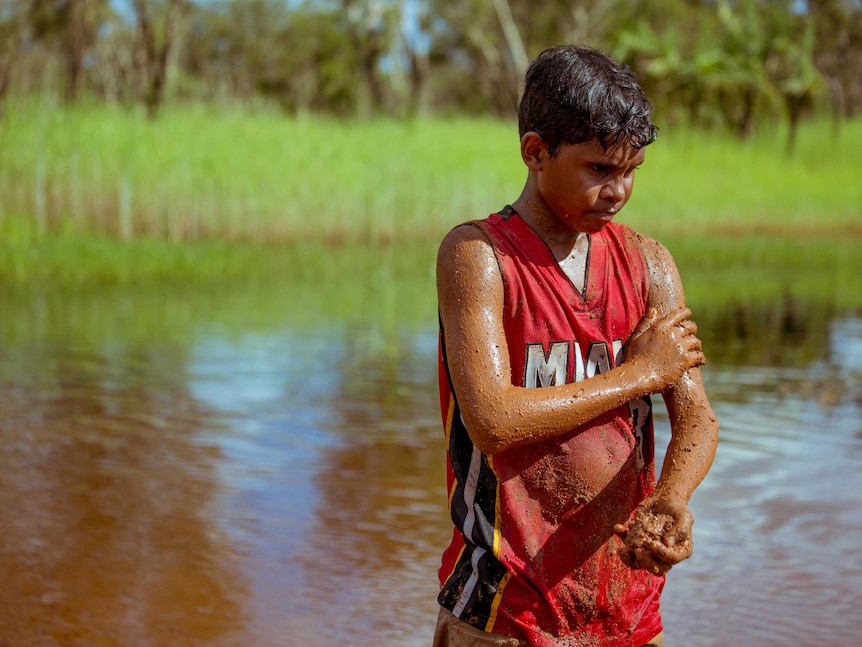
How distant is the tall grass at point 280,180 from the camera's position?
12.4 meters

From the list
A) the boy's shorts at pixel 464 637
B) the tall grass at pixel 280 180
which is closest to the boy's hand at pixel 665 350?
the boy's shorts at pixel 464 637

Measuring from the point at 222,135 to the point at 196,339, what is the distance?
5.82m

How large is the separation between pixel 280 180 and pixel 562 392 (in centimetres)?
1258

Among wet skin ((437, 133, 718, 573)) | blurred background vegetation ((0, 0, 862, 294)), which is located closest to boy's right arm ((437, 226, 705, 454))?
wet skin ((437, 133, 718, 573))

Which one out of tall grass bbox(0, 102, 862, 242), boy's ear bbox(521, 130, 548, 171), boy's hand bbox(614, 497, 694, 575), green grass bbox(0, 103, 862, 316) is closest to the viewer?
boy's hand bbox(614, 497, 694, 575)

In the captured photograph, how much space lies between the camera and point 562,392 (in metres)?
1.85

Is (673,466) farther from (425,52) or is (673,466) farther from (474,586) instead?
(425,52)

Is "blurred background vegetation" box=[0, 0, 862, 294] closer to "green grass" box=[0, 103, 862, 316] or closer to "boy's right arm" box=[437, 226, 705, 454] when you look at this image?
"green grass" box=[0, 103, 862, 316]

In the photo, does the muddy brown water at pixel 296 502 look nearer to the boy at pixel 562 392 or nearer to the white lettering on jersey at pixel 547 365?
the boy at pixel 562 392

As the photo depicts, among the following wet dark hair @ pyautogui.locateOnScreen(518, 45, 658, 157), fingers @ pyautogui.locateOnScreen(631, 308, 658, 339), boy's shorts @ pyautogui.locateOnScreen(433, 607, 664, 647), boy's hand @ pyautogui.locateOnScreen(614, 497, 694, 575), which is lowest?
boy's shorts @ pyautogui.locateOnScreen(433, 607, 664, 647)

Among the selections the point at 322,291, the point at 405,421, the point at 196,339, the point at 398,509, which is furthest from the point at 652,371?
the point at 322,291

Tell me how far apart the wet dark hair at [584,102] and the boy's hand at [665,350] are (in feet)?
0.89

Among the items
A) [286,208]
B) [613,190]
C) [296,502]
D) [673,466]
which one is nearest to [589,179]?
[613,190]

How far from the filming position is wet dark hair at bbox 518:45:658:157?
1.84 metres
